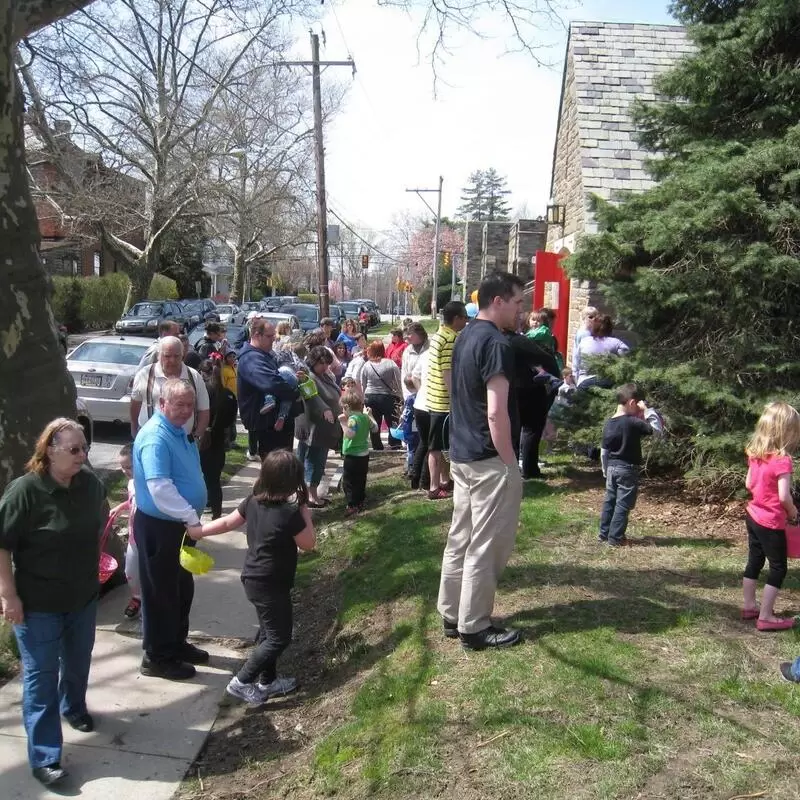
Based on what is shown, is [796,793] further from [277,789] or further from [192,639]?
[192,639]

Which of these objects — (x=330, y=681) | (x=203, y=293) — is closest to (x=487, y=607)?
(x=330, y=681)

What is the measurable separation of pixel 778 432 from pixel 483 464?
1666 mm

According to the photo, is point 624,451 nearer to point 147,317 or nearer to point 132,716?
point 132,716

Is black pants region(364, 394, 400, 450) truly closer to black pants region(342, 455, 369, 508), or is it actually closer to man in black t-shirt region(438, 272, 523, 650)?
black pants region(342, 455, 369, 508)

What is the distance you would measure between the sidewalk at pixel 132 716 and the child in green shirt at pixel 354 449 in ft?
6.73

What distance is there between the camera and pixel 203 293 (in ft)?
221

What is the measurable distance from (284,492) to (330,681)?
1263mm

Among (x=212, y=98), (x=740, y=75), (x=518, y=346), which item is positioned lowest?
(x=518, y=346)

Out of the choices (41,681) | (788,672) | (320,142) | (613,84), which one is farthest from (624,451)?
(320,142)

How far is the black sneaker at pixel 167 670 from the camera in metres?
4.81

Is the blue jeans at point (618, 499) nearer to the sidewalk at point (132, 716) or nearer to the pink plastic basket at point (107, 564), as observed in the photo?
the sidewalk at point (132, 716)

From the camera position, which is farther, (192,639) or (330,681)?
(192,639)

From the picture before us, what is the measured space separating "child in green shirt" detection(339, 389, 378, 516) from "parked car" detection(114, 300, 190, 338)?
20919 millimetres

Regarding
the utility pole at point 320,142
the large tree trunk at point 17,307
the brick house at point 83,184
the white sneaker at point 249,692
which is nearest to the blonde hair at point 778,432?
the white sneaker at point 249,692
